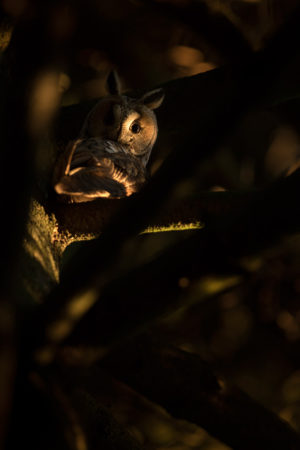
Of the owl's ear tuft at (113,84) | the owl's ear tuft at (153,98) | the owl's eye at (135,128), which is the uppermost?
the owl's ear tuft at (153,98)

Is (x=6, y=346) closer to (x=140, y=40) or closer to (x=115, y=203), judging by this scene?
(x=115, y=203)

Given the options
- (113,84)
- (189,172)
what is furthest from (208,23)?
(189,172)

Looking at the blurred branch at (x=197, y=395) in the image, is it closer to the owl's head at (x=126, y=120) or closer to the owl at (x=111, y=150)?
the owl at (x=111, y=150)

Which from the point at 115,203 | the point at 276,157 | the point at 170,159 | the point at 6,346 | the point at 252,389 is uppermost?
the point at 170,159


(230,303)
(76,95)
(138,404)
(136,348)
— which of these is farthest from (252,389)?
(136,348)

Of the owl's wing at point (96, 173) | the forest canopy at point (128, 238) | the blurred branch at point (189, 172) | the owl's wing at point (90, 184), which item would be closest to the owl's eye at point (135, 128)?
the forest canopy at point (128, 238)

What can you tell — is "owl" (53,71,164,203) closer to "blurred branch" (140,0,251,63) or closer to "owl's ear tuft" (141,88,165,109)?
"owl's ear tuft" (141,88,165,109)
